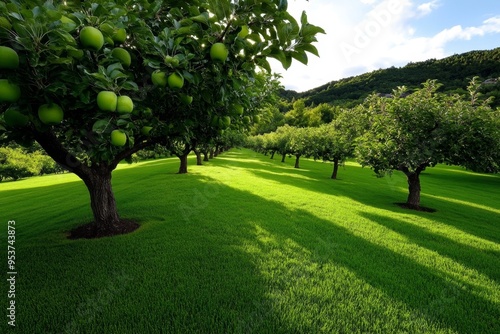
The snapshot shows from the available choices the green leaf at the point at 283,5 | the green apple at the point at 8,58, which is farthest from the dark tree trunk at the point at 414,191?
the green apple at the point at 8,58

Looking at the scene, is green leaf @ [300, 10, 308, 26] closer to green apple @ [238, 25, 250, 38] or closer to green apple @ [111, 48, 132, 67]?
green apple @ [238, 25, 250, 38]

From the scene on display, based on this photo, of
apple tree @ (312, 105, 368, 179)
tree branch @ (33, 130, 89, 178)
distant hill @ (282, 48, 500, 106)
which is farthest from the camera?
distant hill @ (282, 48, 500, 106)

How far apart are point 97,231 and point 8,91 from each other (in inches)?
289

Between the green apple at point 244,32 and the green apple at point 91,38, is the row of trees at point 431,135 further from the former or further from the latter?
the green apple at point 91,38

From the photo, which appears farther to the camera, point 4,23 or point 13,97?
point 13,97

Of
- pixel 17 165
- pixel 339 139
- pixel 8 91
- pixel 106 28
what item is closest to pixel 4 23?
pixel 8 91

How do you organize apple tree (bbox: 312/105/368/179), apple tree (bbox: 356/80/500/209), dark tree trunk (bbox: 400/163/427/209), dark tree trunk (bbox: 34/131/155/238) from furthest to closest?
apple tree (bbox: 312/105/368/179) → dark tree trunk (bbox: 400/163/427/209) → apple tree (bbox: 356/80/500/209) → dark tree trunk (bbox: 34/131/155/238)

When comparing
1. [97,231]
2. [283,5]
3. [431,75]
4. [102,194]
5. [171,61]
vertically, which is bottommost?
→ [97,231]

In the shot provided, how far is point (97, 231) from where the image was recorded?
26.7 ft

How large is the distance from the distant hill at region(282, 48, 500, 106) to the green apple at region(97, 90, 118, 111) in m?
96.4

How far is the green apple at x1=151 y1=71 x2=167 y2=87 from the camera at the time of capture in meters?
2.53

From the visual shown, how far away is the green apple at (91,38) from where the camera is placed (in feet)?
6.95

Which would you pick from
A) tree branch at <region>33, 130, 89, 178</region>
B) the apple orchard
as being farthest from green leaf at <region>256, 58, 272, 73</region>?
tree branch at <region>33, 130, 89, 178</region>

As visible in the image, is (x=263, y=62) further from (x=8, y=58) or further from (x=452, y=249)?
(x=452, y=249)
